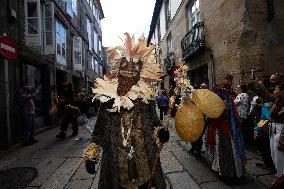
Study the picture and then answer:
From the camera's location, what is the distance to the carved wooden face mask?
10.5 ft

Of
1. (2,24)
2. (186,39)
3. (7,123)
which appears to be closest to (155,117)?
(7,123)

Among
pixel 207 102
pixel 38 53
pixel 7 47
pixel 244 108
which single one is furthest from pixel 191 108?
pixel 38 53

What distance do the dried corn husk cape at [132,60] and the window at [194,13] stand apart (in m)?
11.3

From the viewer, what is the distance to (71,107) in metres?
10.0

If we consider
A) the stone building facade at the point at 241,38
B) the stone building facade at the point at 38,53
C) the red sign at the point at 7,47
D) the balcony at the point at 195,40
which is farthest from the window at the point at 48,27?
the stone building facade at the point at 241,38

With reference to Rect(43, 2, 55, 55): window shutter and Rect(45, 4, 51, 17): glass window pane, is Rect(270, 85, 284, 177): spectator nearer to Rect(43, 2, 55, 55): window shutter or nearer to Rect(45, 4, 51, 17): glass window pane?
Rect(43, 2, 55, 55): window shutter

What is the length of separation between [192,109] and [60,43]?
49.2 ft

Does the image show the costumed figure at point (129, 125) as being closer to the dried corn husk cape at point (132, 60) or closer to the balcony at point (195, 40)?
the dried corn husk cape at point (132, 60)

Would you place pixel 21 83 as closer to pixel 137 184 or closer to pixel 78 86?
pixel 137 184

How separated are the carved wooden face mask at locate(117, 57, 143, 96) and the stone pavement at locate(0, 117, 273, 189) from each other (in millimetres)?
2318

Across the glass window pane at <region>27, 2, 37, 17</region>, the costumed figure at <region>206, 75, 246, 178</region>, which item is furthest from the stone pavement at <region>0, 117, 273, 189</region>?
the glass window pane at <region>27, 2, 37, 17</region>

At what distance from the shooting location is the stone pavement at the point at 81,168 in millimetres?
5035

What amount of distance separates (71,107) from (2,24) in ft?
10.7

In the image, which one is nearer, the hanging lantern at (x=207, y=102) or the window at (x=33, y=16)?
the hanging lantern at (x=207, y=102)
